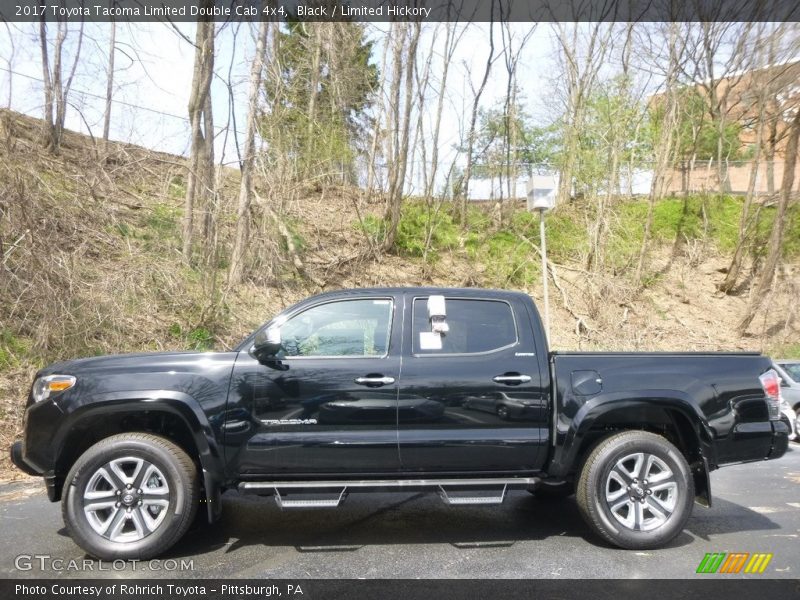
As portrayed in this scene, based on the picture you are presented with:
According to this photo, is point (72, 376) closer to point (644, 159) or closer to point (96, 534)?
point (96, 534)

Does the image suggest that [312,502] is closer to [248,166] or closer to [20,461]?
[20,461]

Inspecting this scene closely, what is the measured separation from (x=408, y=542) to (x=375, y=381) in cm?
130

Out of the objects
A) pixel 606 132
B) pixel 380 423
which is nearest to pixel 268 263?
pixel 380 423

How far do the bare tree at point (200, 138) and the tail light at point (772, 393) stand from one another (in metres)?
10.0

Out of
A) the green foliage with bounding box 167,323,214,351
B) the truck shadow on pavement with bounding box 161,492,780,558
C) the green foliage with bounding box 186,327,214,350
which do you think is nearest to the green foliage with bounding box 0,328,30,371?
the green foliage with bounding box 167,323,214,351

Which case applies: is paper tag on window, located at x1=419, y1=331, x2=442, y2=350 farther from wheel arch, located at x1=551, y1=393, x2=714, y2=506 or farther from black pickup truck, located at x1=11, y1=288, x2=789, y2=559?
wheel arch, located at x1=551, y1=393, x2=714, y2=506

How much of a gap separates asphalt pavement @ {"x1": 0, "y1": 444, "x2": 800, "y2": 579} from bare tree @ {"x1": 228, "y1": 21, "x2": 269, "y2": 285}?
7447mm

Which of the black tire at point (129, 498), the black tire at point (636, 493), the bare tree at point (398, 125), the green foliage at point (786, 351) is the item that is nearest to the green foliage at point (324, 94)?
the bare tree at point (398, 125)

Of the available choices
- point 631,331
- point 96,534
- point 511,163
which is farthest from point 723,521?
point 511,163

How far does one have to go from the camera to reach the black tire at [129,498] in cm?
438

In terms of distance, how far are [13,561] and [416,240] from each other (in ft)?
48.4

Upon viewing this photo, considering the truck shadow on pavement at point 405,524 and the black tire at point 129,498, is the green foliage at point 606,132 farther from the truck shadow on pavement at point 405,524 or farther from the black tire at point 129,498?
the black tire at point 129,498

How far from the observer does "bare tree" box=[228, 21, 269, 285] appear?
1252 centimetres

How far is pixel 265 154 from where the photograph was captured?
13.3 m
